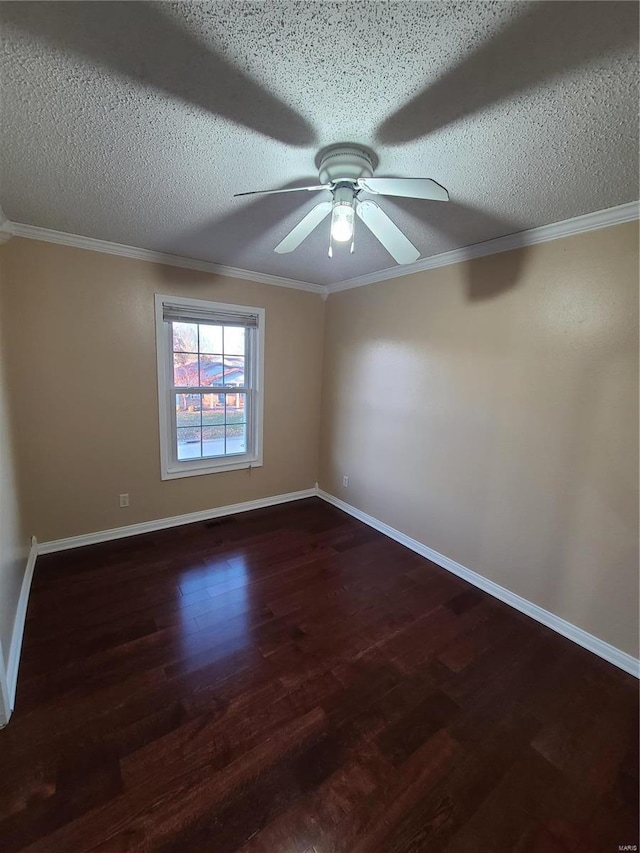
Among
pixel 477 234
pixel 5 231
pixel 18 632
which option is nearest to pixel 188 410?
pixel 5 231

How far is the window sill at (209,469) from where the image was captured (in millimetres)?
3143

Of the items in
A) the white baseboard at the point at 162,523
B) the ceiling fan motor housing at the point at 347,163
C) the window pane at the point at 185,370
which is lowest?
the white baseboard at the point at 162,523

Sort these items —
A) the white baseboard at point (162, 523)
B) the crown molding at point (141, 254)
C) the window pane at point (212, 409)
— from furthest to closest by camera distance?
the window pane at point (212, 409), the white baseboard at point (162, 523), the crown molding at point (141, 254)

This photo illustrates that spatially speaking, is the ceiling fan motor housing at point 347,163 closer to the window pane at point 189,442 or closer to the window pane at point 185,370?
the window pane at point 185,370

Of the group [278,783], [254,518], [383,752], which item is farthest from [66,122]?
[254,518]

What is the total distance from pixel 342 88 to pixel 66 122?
103 centimetres

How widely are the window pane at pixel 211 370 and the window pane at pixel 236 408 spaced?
0.20m

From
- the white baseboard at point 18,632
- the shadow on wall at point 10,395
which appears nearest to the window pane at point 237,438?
the shadow on wall at point 10,395

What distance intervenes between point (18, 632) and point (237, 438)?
2.13 meters

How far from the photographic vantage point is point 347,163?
1.39 meters

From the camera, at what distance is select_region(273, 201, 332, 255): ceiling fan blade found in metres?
1.50

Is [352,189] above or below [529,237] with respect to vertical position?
below

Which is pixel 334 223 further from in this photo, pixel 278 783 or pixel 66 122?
pixel 278 783

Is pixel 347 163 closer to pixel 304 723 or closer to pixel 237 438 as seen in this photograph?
pixel 304 723
